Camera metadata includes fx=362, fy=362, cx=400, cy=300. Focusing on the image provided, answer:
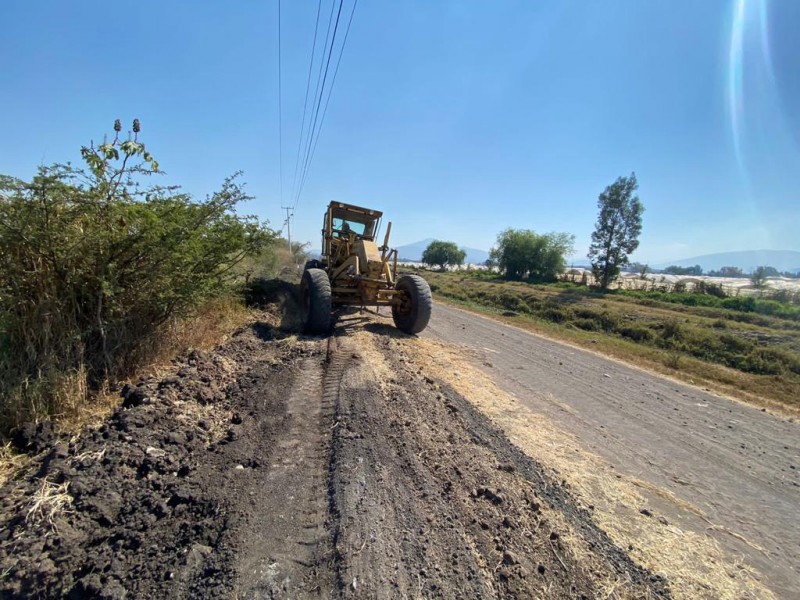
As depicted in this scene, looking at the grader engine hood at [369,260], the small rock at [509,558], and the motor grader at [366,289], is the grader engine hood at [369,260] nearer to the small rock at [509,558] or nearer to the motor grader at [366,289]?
the motor grader at [366,289]

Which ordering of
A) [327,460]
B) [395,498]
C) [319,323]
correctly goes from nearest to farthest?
Answer: [395,498]
[327,460]
[319,323]

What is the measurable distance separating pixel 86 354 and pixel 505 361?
7.12 metres

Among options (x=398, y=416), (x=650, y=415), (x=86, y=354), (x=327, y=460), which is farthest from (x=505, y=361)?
(x=86, y=354)

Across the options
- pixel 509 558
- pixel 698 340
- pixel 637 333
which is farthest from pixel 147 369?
pixel 698 340

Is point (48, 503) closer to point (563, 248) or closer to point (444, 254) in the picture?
point (563, 248)

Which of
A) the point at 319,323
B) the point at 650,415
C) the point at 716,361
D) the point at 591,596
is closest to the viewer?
the point at 591,596

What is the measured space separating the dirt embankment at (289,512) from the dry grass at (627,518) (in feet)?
0.58

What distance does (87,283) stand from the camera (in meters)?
3.62

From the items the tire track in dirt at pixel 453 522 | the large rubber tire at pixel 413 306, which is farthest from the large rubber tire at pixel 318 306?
the tire track in dirt at pixel 453 522

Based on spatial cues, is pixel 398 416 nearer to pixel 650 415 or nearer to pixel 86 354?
pixel 86 354

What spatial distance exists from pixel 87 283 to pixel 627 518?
17.8ft

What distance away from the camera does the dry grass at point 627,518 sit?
2.49 metres

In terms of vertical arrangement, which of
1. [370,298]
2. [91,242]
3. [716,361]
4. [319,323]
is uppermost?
[91,242]

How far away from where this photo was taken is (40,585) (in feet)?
5.92
